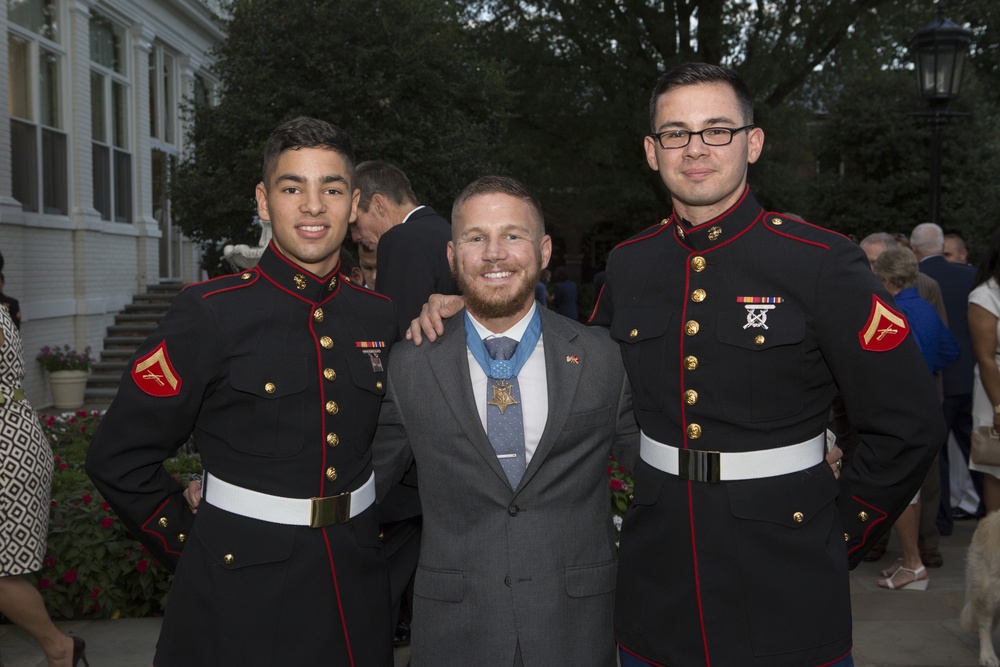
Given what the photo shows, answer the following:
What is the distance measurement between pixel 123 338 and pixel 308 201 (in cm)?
1378

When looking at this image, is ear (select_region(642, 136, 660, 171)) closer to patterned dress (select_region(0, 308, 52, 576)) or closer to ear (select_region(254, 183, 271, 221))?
ear (select_region(254, 183, 271, 221))

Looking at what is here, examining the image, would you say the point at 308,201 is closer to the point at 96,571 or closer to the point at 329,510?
the point at 329,510

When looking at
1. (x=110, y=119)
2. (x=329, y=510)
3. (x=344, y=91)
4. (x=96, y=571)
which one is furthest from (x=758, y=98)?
(x=329, y=510)

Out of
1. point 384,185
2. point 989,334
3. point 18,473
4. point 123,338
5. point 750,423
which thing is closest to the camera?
point 750,423

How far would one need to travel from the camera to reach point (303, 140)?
2.83 metres

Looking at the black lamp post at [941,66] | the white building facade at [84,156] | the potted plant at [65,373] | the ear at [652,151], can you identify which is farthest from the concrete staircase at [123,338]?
the ear at [652,151]

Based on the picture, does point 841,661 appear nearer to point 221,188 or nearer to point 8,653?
point 8,653

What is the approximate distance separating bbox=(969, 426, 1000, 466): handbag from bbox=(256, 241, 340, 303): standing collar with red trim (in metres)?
4.28

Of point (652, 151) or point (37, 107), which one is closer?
point (652, 151)

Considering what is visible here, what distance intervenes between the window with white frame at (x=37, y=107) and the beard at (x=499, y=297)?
11887 mm

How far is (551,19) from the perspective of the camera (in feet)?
71.0

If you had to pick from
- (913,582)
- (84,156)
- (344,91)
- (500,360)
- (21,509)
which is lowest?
(913,582)

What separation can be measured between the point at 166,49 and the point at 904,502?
18.3m

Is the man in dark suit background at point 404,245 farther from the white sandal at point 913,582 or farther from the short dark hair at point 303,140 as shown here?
the white sandal at point 913,582
